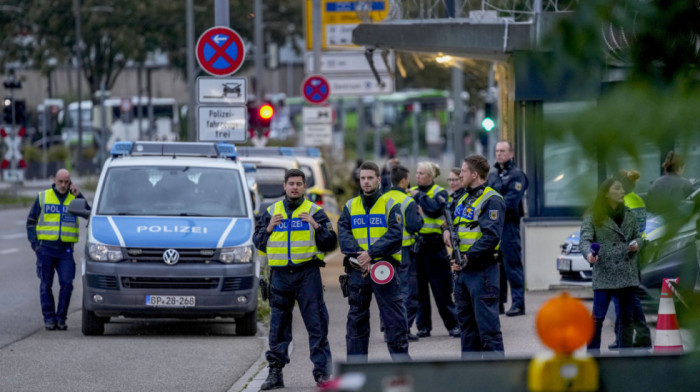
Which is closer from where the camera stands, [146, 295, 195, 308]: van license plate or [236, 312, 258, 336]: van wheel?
[146, 295, 195, 308]: van license plate

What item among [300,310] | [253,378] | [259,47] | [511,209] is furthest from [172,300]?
[259,47]

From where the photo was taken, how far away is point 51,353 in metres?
11.0

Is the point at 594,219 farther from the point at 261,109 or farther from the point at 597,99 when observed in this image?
the point at 261,109

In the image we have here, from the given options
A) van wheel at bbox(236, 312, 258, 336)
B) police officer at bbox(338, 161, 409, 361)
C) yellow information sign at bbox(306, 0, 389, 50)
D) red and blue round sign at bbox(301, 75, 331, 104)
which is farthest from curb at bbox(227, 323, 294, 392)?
yellow information sign at bbox(306, 0, 389, 50)

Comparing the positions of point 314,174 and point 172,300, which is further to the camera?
point 314,174

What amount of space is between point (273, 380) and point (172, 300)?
3223mm

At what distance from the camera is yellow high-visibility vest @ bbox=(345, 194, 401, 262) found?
902 centimetres

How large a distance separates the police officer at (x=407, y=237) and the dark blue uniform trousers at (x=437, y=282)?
0.15m

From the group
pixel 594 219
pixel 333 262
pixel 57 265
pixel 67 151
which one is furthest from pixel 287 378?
pixel 67 151

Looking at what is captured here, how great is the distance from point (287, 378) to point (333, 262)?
12246mm

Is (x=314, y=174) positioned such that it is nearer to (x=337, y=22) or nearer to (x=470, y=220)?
(x=337, y=22)

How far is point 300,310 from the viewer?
912cm

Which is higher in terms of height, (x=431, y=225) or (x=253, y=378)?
(x=431, y=225)

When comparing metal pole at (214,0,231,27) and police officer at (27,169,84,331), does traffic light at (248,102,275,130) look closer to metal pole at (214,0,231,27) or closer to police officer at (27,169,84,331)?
metal pole at (214,0,231,27)
